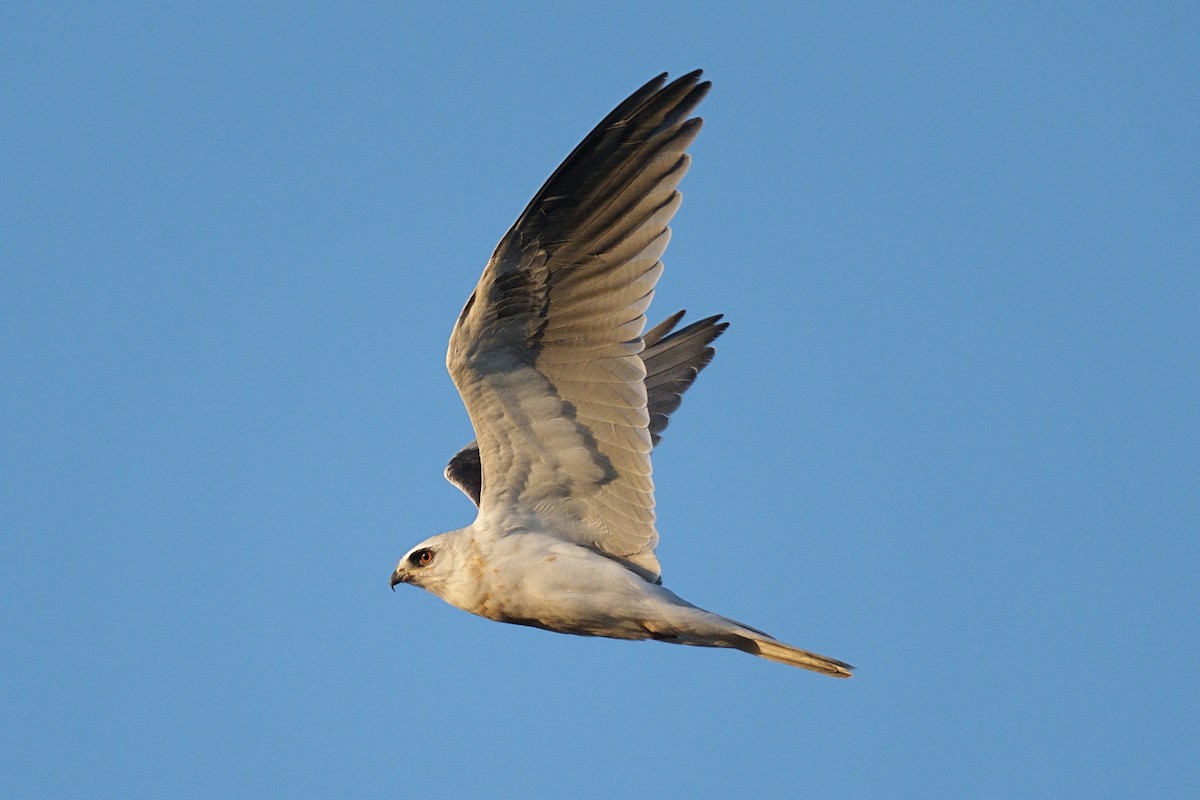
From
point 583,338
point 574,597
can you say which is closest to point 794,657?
point 574,597

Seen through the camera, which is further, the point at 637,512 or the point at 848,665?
the point at 637,512

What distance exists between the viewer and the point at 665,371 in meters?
11.5

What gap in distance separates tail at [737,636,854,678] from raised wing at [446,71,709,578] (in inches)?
39.8

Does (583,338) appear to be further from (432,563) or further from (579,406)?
(432,563)

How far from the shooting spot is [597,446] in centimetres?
905

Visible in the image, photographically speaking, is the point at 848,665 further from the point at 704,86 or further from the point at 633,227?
the point at 704,86

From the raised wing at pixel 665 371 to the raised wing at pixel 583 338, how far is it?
160cm

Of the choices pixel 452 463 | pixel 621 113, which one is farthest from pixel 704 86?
pixel 452 463

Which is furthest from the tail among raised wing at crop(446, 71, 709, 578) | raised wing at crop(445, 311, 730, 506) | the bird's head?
raised wing at crop(445, 311, 730, 506)

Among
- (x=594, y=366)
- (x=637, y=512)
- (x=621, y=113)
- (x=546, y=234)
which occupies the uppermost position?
(x=621, y=113)

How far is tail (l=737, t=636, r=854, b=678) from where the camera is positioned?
855cm

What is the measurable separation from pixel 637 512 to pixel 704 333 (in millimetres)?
2866

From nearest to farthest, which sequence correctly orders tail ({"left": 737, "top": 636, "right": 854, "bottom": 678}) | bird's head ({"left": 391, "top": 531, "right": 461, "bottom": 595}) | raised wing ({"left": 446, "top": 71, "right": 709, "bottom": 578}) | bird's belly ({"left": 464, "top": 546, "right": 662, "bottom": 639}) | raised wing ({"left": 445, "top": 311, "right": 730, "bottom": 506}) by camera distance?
raised wing ({"left": 446, "top": 71, "right": 709, "bottom": 578}), tail ({"left": 737, "top": 636, "right": 854, "bottom": 678}), bird's belly ({"left": 464, "top": 546, "right": 662, "bottom": 639}), bird's head ({"left": 391, "top": 531, "right": 461, "bottom": 595}), raised wing ({"left": 445, "top": 311, "right": 730, "bottom": 506})

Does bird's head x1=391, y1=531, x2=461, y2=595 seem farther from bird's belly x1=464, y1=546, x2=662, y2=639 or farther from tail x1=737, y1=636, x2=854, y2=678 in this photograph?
tail x1=737, y1=636, x2=854, y2=678
